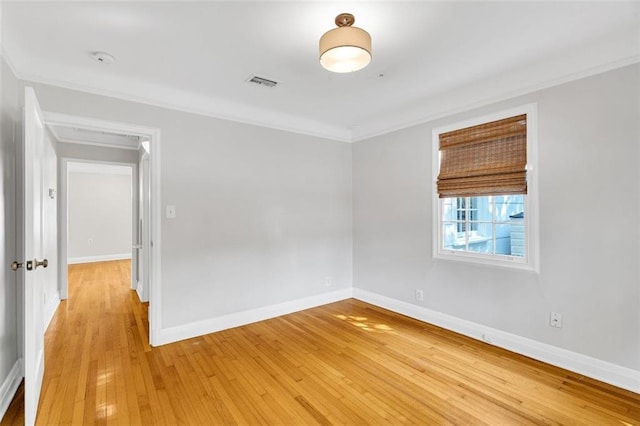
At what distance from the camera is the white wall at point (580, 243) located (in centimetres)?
224

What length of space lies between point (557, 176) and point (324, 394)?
254cm

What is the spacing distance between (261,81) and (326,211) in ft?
6.57

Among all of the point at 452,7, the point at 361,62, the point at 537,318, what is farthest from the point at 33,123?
the point at 537,318

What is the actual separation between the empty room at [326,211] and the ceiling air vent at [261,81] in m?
0.03

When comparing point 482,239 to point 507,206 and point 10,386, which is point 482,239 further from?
point 10,386

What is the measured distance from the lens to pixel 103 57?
242cm

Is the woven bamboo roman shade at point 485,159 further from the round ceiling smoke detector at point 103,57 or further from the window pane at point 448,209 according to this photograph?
the round ceiling smoke detector at point 103,57

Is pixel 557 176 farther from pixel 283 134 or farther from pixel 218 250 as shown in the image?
pixel 218 250

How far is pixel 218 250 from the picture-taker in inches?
135

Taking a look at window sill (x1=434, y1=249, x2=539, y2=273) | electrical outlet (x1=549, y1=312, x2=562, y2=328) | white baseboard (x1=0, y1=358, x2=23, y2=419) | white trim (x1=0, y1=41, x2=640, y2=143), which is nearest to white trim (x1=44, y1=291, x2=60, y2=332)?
white baseboard (x1=0, y1=358, x2=23, y2=419)

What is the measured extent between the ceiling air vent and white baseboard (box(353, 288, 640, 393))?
9.57 feet

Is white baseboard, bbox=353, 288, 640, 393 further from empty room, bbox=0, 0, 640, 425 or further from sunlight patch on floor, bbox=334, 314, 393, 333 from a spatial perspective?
sunlight patch on floor, bbox=334, 314, 393, 333

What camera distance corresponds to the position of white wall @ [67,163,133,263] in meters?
7.96

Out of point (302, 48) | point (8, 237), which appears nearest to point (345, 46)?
point (302, 48)
